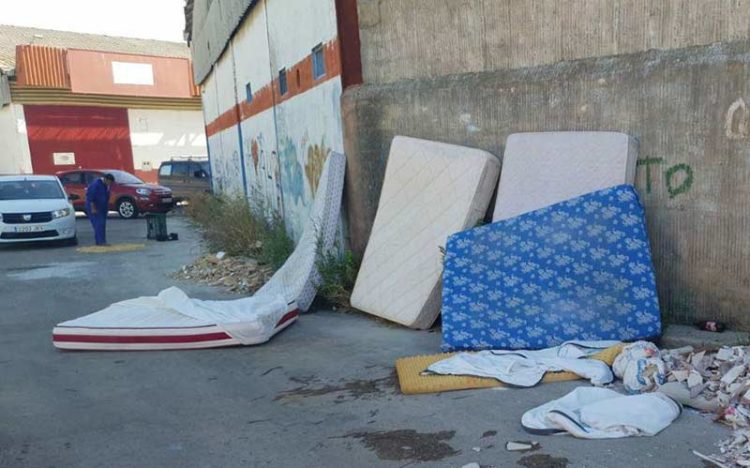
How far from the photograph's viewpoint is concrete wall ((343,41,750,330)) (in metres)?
4.18

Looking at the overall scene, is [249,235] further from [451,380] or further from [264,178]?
[451,380]

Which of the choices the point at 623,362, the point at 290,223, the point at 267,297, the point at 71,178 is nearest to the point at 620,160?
the point at 623,362

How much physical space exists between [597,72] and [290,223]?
6.03 metres

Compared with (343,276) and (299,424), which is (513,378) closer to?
(299,424)

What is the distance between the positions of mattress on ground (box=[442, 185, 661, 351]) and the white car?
10.7m

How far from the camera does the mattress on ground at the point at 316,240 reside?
21.1 feet

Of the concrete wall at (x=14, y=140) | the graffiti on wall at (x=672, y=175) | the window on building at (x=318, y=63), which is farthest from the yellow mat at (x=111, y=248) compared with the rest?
the concrete wall at (x=14, y=140)

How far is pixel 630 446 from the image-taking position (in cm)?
307

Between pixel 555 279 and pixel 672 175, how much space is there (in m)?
1.15

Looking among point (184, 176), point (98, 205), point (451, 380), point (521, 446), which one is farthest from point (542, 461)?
point (184, 176)

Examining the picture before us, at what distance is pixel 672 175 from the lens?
14.8ft

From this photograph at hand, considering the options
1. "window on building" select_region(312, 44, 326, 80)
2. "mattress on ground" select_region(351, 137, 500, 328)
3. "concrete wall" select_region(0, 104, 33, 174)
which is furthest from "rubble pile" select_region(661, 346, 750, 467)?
"concrete wall" select_region(0, 104, 33, 174)

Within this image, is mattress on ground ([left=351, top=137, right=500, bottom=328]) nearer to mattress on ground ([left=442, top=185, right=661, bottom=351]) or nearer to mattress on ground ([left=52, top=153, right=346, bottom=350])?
mattress on ground ([left=442, top=185, right=661, bottom=351])

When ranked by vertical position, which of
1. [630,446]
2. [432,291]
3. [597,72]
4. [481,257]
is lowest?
[630,446]
